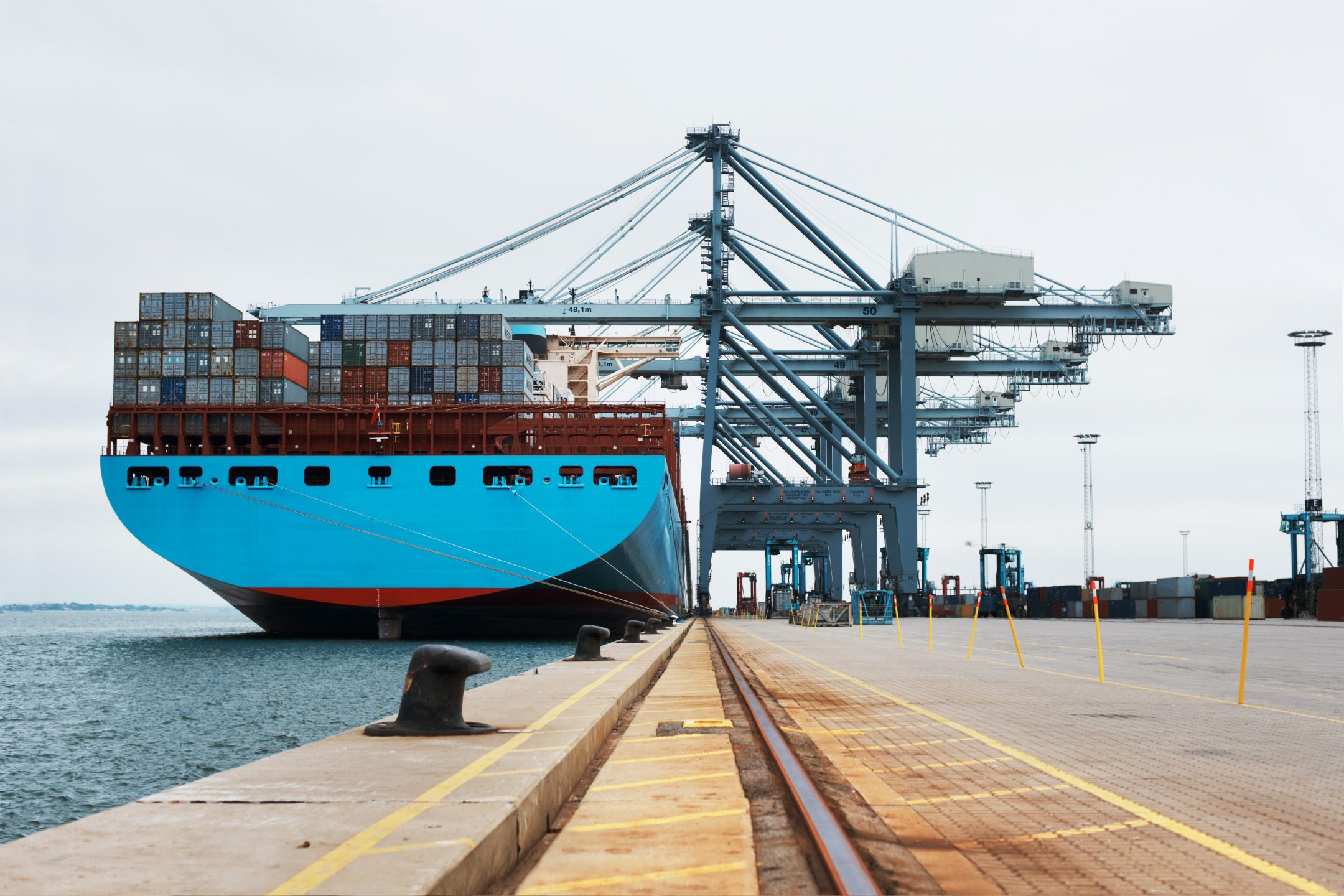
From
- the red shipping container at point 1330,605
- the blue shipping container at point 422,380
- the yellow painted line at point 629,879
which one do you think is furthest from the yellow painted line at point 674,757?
the red shipping container at point 1330,605

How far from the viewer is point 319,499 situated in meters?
35.9

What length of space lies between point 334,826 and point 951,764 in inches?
182

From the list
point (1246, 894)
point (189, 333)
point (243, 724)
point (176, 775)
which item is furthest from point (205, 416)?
point (1246, 894)

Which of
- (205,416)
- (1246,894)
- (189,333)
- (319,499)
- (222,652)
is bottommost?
(222,652)

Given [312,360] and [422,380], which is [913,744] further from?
[312,360]

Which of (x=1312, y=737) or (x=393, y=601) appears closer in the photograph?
(x=1312, y=737)

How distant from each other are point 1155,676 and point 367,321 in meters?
31.8

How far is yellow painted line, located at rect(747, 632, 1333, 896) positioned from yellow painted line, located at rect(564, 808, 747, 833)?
6.65 ft

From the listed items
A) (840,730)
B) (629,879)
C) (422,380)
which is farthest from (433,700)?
(422,380)

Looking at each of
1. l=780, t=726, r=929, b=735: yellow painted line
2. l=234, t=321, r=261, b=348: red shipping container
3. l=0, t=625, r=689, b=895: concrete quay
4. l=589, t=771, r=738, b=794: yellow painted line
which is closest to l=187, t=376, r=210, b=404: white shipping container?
l=234, t=321, r=261, b=348: red shipping container

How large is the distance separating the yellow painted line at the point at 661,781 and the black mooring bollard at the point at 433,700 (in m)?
1.08

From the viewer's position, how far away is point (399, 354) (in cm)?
4044

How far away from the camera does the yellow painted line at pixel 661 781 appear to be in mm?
6586

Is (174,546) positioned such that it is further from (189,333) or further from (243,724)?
(243,724)
